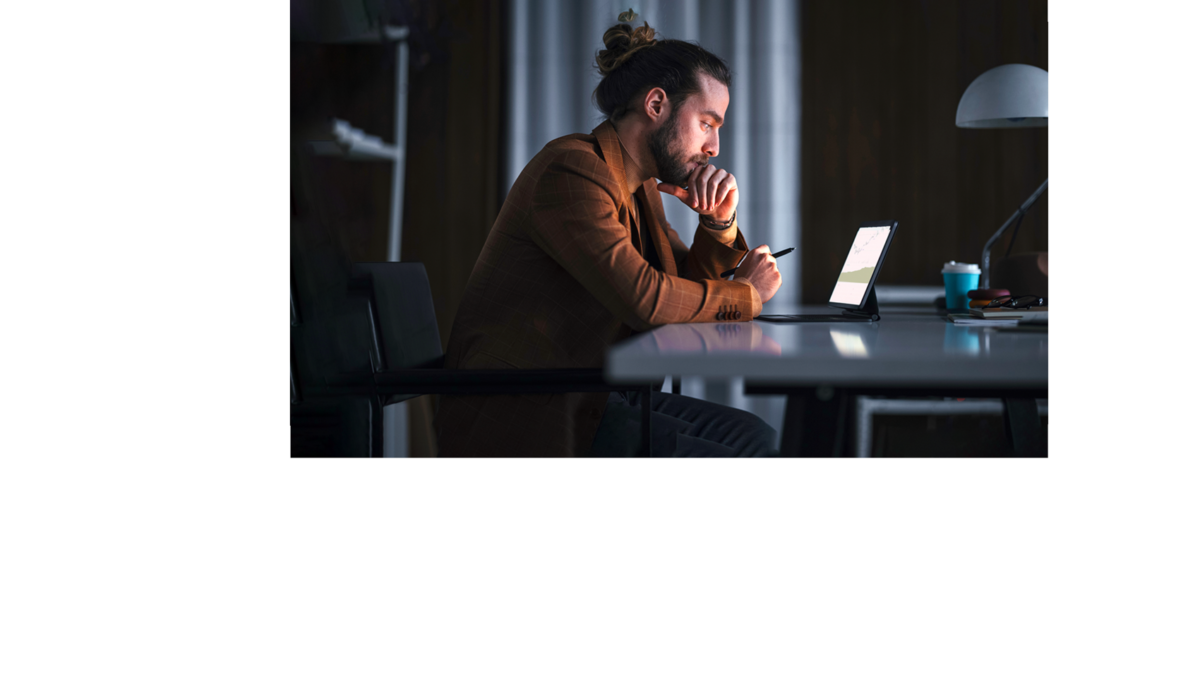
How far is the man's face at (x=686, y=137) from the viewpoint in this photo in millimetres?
1751

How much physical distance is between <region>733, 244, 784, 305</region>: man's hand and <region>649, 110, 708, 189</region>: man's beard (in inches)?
9.9

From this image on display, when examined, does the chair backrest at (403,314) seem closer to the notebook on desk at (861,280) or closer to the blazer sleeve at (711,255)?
the blazer sleeve at (711,255)

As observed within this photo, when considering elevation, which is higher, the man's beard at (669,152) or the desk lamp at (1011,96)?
the desk lamp at (1011,96)

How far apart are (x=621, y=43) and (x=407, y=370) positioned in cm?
93

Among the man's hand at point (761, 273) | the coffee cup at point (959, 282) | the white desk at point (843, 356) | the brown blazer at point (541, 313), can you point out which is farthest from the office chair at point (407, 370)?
the coffee cup at point (959, 282)

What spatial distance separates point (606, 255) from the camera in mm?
1409

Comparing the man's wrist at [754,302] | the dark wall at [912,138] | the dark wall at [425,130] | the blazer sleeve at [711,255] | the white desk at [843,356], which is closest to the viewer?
the white desk at [843,356]

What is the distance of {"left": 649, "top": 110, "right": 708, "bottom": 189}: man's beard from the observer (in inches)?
68.9

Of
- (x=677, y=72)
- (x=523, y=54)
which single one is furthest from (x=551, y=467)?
(x=523, y=54)

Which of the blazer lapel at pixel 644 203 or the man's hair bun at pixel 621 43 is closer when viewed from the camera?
the blazer lapel at pixel 644 203

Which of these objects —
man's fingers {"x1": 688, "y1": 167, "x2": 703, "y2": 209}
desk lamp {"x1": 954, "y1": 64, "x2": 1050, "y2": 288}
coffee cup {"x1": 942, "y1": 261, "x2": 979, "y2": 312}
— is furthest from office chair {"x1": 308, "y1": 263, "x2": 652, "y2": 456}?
desk lamp {"x1": 954, "y1": 64, "x2": 1050, "y2": 288}

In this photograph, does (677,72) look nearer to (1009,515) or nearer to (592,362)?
(592,362)

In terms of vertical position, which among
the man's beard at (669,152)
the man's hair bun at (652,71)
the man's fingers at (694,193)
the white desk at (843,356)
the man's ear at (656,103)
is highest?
the man's hair bun at (652,71)

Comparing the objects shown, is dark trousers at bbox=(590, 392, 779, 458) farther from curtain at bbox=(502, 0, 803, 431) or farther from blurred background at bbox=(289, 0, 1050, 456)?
blurred background at bbox=(289, 0, 1050, 456)
